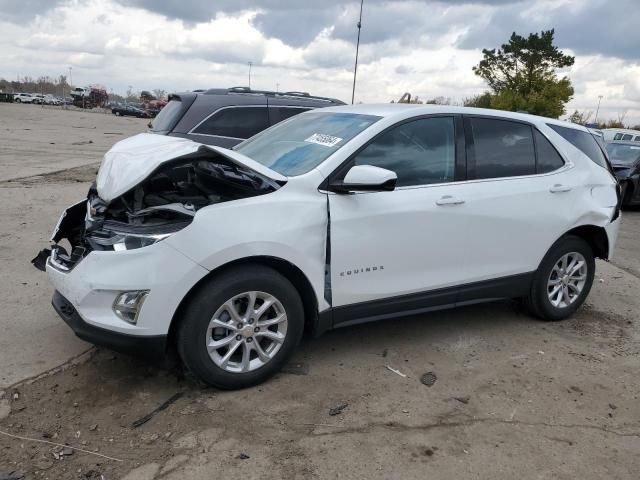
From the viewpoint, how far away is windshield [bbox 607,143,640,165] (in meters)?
12.8

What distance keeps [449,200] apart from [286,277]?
1312 mm

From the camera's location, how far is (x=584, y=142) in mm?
4977

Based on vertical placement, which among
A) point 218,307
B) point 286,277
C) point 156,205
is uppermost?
point 156,205

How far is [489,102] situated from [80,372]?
4821 centimetres

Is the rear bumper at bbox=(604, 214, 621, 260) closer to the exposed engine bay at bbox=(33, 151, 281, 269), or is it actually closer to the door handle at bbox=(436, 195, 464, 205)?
the door handle at bbox=(436, 195, 464, 205)

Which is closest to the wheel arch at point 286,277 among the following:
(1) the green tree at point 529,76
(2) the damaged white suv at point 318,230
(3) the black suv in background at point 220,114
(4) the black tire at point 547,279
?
(2) the damaged white suv at point 318,230

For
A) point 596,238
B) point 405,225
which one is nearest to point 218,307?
point 405,225

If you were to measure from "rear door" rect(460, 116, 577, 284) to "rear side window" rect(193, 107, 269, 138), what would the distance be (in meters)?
4.04

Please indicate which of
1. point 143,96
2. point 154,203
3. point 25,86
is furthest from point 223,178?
point 25,86

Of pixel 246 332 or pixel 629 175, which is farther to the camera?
pixel 629 175

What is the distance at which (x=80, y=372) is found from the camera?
3.68 metres

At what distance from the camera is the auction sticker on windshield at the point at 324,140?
3.87 meters

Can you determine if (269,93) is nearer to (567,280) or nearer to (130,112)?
(567,280)

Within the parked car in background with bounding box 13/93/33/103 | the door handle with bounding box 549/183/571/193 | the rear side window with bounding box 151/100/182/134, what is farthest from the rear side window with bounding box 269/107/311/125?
the parked car in background with bounding box 13/93/33/103
